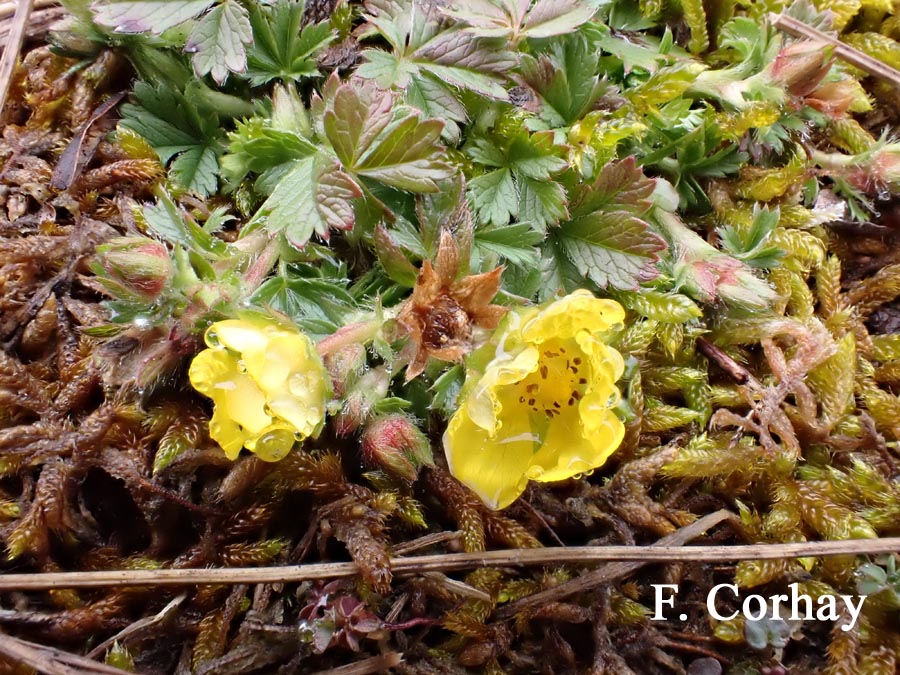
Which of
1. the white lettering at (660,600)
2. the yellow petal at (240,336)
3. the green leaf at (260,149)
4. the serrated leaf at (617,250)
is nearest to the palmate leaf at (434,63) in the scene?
the green leaf at (260,149)

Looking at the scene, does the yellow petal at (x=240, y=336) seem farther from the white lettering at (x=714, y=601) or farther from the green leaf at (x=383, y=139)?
the white lettering at (x=714, y=601)

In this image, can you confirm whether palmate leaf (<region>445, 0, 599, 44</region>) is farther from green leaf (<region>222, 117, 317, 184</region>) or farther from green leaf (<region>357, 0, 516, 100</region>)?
green leaf (<region>222, 117, 317, 184</region>)

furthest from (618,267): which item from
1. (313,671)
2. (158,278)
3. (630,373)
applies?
(313,671)

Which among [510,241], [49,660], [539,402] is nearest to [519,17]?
[510,241]

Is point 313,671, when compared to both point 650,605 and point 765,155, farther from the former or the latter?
point 765,155

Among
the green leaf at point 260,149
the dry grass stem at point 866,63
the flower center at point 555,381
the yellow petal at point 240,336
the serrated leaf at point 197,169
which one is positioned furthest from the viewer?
the dry grass stem at point 866,63

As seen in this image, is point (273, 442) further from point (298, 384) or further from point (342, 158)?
point (342, 158)
